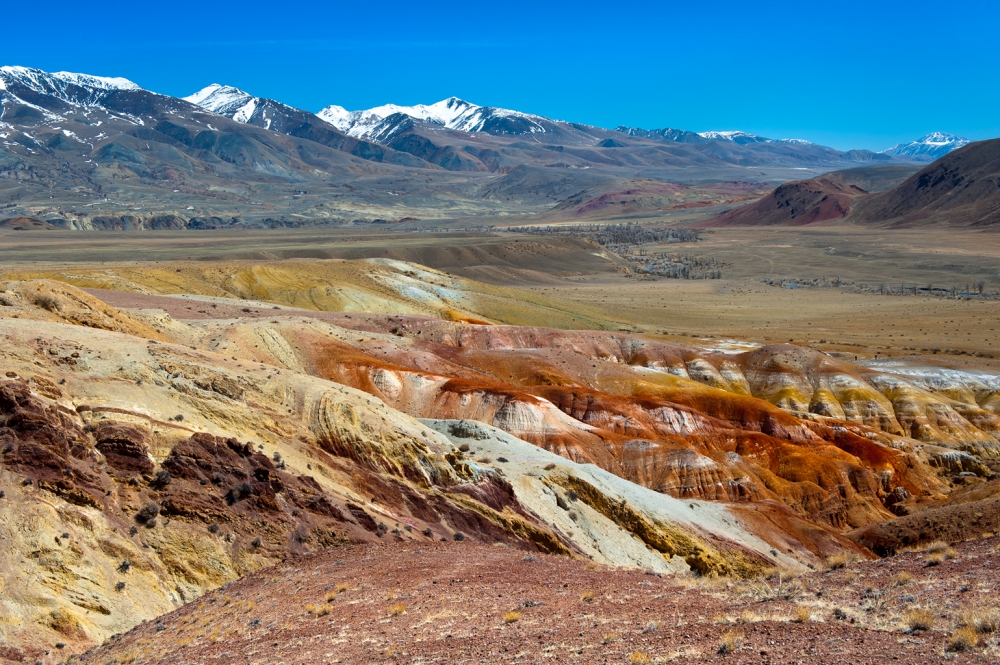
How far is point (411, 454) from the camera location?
23891 millimetres

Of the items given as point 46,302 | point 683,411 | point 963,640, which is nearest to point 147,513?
point 963,640

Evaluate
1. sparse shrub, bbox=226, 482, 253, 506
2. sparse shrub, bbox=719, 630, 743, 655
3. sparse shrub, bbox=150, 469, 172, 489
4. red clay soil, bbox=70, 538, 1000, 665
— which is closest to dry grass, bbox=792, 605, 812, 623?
red clay soil, bbox=70, 538, 1000, 665

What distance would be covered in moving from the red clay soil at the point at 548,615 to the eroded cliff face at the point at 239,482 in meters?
1.25

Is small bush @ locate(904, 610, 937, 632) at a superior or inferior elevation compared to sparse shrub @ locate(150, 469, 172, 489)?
inferior

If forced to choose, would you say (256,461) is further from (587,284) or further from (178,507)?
(587,284)

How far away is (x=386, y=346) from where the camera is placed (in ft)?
145

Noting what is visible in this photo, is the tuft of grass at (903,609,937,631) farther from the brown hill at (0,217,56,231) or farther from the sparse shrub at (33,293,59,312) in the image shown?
the brown hill at (0,217,56,231)

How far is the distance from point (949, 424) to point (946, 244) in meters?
135

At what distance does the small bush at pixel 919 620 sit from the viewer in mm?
11219

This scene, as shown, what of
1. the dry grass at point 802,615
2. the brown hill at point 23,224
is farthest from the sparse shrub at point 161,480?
the brown hill at point 23,224

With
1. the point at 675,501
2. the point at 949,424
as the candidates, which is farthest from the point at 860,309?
the point at 675,501

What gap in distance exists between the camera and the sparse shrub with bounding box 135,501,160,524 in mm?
16984

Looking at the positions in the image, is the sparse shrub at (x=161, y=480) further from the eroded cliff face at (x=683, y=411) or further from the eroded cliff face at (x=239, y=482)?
the eroded cliff face at (x=683, y=411)

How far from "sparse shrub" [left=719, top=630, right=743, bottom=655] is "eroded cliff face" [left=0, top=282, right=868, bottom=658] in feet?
34.8
